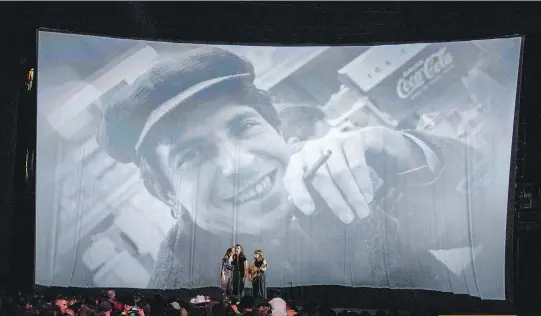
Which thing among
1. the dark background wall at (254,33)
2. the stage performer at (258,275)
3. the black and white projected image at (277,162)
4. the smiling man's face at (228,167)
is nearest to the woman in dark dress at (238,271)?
the stage performer at (258,275)

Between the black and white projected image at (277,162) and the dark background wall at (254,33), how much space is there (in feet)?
1.20

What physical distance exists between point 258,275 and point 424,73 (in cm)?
619

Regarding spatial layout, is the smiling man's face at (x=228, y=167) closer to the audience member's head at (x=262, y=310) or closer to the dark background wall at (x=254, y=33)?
the dark background wall at (x=254, y=33)

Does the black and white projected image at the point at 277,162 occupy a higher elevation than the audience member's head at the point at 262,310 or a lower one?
higher

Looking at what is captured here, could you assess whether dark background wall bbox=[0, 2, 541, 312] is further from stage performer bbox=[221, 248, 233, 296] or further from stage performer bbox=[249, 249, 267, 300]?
stage performer bbox=[249, 249, 267, 300]

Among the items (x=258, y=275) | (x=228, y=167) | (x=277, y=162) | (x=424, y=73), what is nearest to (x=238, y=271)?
(x=258, y=275)

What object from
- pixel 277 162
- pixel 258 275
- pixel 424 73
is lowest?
pixel 258 275

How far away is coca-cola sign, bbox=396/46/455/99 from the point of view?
74.6ft

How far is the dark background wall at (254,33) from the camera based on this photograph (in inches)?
866

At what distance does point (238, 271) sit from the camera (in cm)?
2152

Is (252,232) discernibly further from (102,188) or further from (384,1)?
(384,1)

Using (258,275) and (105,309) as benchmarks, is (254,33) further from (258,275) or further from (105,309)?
(105,309)

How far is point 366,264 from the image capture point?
22531 mm

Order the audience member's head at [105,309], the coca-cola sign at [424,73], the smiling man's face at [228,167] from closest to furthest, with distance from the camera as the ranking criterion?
the audience member's head at [105,309] < the coca-cola sign at [424,73] < the smiling man's face at [228,167]
